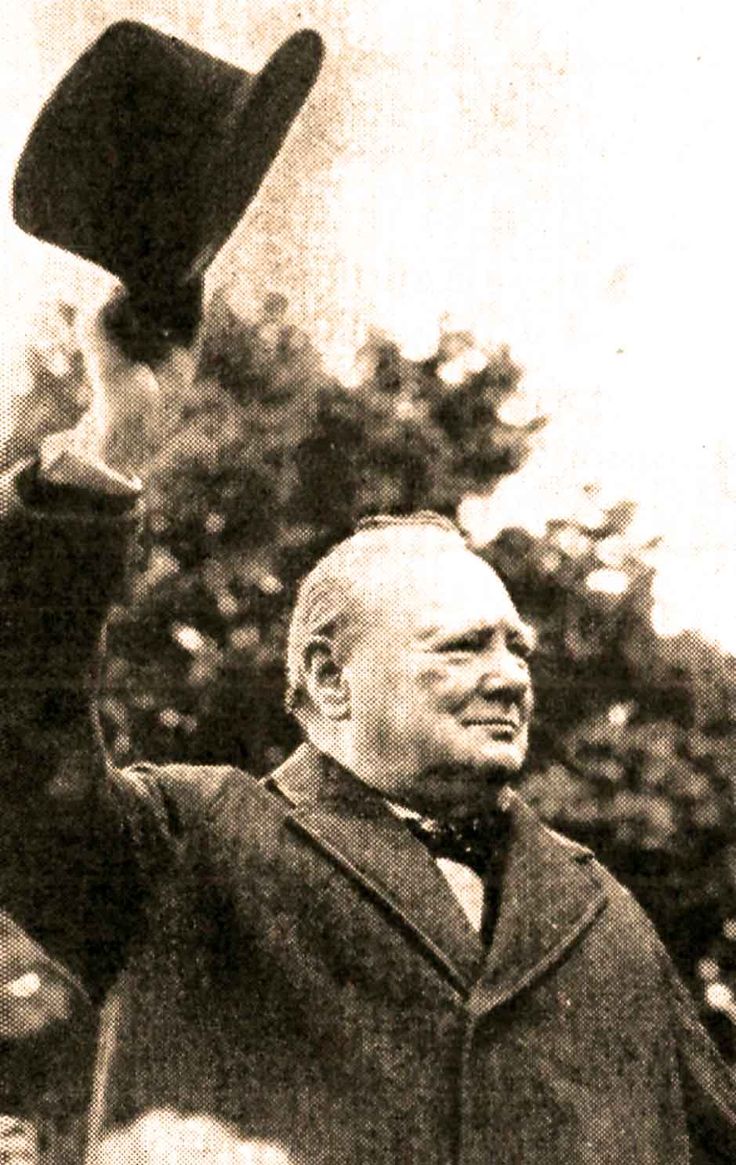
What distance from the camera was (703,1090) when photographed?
2.02m

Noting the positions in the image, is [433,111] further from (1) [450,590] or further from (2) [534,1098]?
(2) [534,1098]

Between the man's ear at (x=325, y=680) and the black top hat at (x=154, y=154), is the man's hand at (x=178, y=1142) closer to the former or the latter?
the man's ear at (x=325, y=680)

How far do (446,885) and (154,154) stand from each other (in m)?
0.94

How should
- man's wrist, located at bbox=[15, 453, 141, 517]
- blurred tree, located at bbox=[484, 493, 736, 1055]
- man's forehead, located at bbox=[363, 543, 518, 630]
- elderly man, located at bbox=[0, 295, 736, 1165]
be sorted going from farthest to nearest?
blurred tree, located at bbox=[484, 493, 736, 1055], man's forehead, located at bbox=[363, 543, 518, 630], elderly man, located at bbox=[0, 295, 736, 1165], man's wrist, located at bbox=[15, 453, 141, 517]

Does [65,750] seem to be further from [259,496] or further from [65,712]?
[259,496]

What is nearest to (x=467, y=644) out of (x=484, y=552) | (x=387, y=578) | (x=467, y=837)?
(x=387, y=578)

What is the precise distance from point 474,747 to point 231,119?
2.66 feet

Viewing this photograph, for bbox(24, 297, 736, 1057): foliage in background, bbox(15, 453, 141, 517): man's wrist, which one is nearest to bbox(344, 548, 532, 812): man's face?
bbox(15, 453, 141, 517): man's wrist

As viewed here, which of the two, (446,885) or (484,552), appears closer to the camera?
(446,885)

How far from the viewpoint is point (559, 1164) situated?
1.87m

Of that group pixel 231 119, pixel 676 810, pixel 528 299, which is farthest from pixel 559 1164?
pixel 528 299

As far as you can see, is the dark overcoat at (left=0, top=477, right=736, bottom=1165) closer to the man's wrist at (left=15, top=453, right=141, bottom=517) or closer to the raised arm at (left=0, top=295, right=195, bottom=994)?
the raised arm at (left=0, top=295, right=195, bottom=994)

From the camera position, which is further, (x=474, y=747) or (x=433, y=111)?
(x=433, y=111)

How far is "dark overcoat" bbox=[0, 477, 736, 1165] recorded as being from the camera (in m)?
1.86
